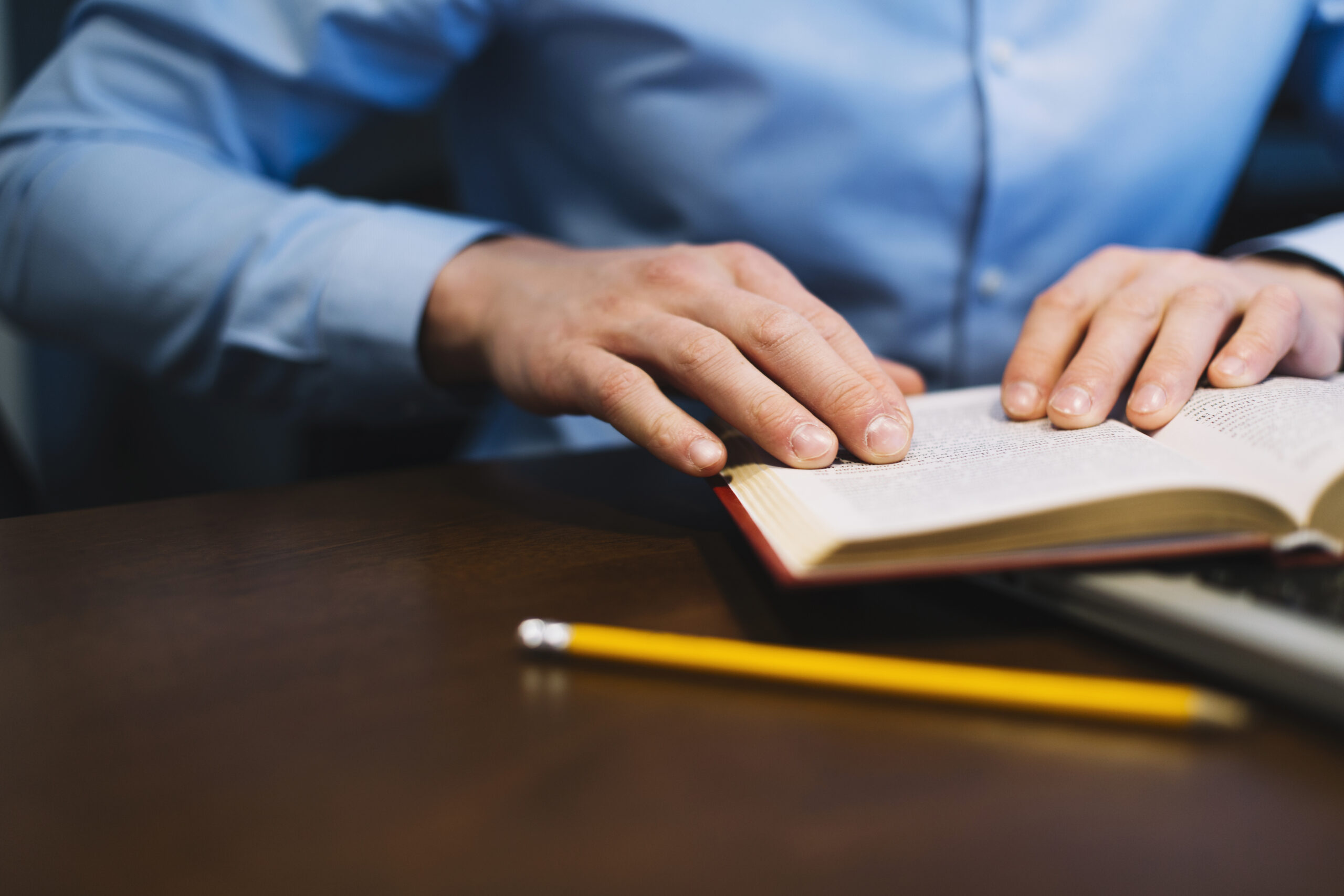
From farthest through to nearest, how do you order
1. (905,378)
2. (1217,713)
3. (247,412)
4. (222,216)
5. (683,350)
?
(247,412)
(222,216)
(905,378)
(683,350)
(1217,713)

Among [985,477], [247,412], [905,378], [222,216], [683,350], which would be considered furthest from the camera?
[247,412]

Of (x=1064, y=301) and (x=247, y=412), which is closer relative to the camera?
(x=1064, y=301)

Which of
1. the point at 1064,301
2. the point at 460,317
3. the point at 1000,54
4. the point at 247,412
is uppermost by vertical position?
the point at 1000,54

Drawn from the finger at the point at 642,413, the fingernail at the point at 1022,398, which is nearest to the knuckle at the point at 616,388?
the finger at the point at 642,413

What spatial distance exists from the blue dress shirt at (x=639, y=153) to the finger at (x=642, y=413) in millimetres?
214

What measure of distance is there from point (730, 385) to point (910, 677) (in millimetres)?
195

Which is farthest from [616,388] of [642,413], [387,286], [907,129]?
[907,129]

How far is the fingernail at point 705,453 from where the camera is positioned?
1.27 feet

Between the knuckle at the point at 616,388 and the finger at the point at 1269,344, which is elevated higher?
the finger at the point at 1269,344

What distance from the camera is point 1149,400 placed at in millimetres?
413

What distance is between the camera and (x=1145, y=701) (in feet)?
0.76

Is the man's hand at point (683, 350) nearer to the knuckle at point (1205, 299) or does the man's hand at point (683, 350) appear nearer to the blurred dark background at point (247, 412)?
the knuckle at point (1205, 299)

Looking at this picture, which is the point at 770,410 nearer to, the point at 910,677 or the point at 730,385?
the point at 730,385

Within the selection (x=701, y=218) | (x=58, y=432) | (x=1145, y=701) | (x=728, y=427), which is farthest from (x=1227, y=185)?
(x=58, y=432)
